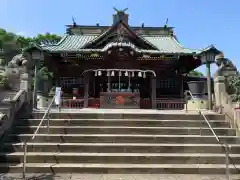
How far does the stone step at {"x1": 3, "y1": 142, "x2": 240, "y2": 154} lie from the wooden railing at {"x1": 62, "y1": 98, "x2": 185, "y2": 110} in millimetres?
7877

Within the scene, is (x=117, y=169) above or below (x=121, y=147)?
below

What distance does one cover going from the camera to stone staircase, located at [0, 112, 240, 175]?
6.01m

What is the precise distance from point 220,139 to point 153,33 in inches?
670

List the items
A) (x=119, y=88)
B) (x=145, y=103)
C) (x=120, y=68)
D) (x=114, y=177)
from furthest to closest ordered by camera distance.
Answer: (x=120, y=68) → (x=145, y=103) → (x=119, y=88) → (x=114, y=177)

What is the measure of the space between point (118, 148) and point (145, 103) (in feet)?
29.1

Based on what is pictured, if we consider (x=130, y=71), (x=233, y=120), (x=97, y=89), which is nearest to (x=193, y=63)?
(x=130, y=71)

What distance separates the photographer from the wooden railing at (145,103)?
1480cm

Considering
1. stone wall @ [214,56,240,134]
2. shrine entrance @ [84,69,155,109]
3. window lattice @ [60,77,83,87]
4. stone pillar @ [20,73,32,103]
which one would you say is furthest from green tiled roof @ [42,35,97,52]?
stone wall @ [214,56,240,134]

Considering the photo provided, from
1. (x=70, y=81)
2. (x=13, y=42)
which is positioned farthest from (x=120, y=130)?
(x=13, y=42)

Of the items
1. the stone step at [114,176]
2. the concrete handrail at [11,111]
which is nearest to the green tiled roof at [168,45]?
the concrete handrail at [11,111]

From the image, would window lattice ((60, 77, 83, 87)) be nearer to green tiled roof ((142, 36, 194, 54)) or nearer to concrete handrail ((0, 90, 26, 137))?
green tiled roof ((142, 36, 194, 54))

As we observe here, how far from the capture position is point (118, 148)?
22.3ft

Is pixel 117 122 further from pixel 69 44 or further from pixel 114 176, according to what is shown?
pixel 69 44

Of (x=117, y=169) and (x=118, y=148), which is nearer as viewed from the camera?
(x=117, y=169)
